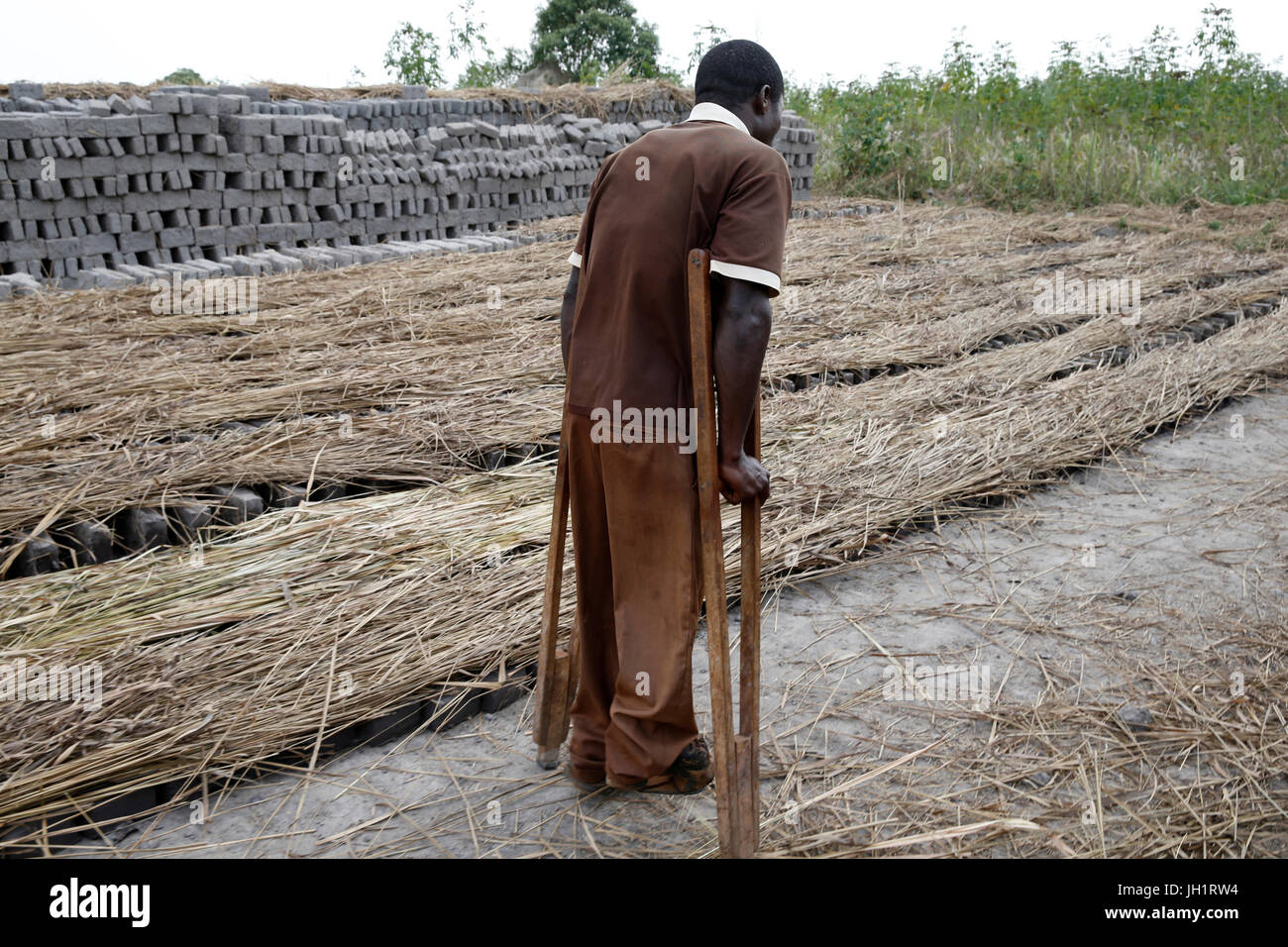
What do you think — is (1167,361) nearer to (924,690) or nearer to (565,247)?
(924,690)

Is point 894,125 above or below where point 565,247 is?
above

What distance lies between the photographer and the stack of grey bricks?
8062 millimetres

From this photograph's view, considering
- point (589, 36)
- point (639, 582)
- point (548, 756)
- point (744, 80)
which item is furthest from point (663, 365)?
point (589, 36)

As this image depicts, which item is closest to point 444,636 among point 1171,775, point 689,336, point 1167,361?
point 689,336

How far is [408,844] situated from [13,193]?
7.81 metres

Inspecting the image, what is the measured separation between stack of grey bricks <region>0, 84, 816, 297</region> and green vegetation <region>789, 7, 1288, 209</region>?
195 inches

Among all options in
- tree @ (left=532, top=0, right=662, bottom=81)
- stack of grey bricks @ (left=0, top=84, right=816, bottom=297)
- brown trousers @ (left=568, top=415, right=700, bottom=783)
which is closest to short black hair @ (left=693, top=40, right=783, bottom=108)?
brown trousers @ (left=568, top=415, right=700, bottom=783)

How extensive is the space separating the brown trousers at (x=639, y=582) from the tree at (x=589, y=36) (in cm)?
2546

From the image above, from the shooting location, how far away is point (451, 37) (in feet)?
68.7

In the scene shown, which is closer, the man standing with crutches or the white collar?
the man standing with crutches

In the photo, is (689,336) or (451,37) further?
(451,37)

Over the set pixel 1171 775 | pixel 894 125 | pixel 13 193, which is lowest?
pixel 1171 775

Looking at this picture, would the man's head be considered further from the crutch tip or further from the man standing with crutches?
the crutch tip
